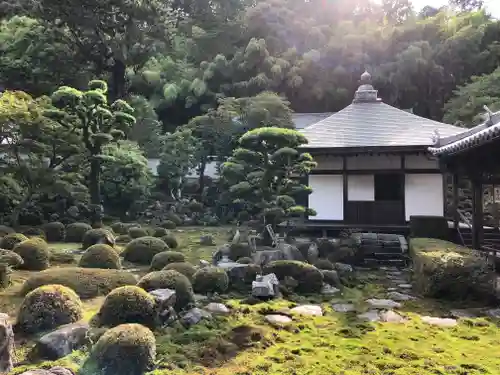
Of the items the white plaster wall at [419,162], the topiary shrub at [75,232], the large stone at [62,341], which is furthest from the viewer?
the white plaster wall at [419,162]

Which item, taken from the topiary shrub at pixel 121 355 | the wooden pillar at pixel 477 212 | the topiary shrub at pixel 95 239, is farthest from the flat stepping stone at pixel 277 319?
the topiary shrub at pixel 95 239

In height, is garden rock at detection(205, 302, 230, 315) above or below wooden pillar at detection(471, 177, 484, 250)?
below

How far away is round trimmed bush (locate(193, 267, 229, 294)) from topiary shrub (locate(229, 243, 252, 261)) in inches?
113

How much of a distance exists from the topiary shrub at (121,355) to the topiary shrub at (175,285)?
1932 mm

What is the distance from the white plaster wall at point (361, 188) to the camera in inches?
570

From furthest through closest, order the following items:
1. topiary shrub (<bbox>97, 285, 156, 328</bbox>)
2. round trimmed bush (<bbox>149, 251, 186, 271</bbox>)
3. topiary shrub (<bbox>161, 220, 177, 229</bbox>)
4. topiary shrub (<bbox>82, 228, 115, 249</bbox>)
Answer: topiary shrub (<bbox>161, 220, 177, 229</bbox>) < topiary shrub (<bbox>82, 228, 115, 249</bbox>) < round trimmed bush (<bbox>149, 251, 186, 271</bbox>) < topiary shrub (<bbox>97, 285, 156, 328</bbox>)

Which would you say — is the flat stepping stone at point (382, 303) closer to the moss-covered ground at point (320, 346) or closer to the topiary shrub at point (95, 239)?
the moss-covered ground at point (320, 346)

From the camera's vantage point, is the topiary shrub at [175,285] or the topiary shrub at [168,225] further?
the topiary shrub at [168,225]

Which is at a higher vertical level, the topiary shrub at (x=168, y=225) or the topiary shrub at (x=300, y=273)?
the topiary shrub at (x=168, y=225)

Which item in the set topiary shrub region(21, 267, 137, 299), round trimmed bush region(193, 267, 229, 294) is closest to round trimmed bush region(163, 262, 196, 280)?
round trimmed bush region(193, 267, 229, 294)

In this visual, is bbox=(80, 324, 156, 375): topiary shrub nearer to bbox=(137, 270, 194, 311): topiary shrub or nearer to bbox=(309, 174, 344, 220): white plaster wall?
bbox=(137, 270, 194, 311): topiary shrub

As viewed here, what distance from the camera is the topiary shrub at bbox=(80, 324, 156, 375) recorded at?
13.7 feet

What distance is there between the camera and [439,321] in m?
6.20

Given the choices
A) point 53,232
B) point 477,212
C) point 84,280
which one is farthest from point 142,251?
point 477,212
